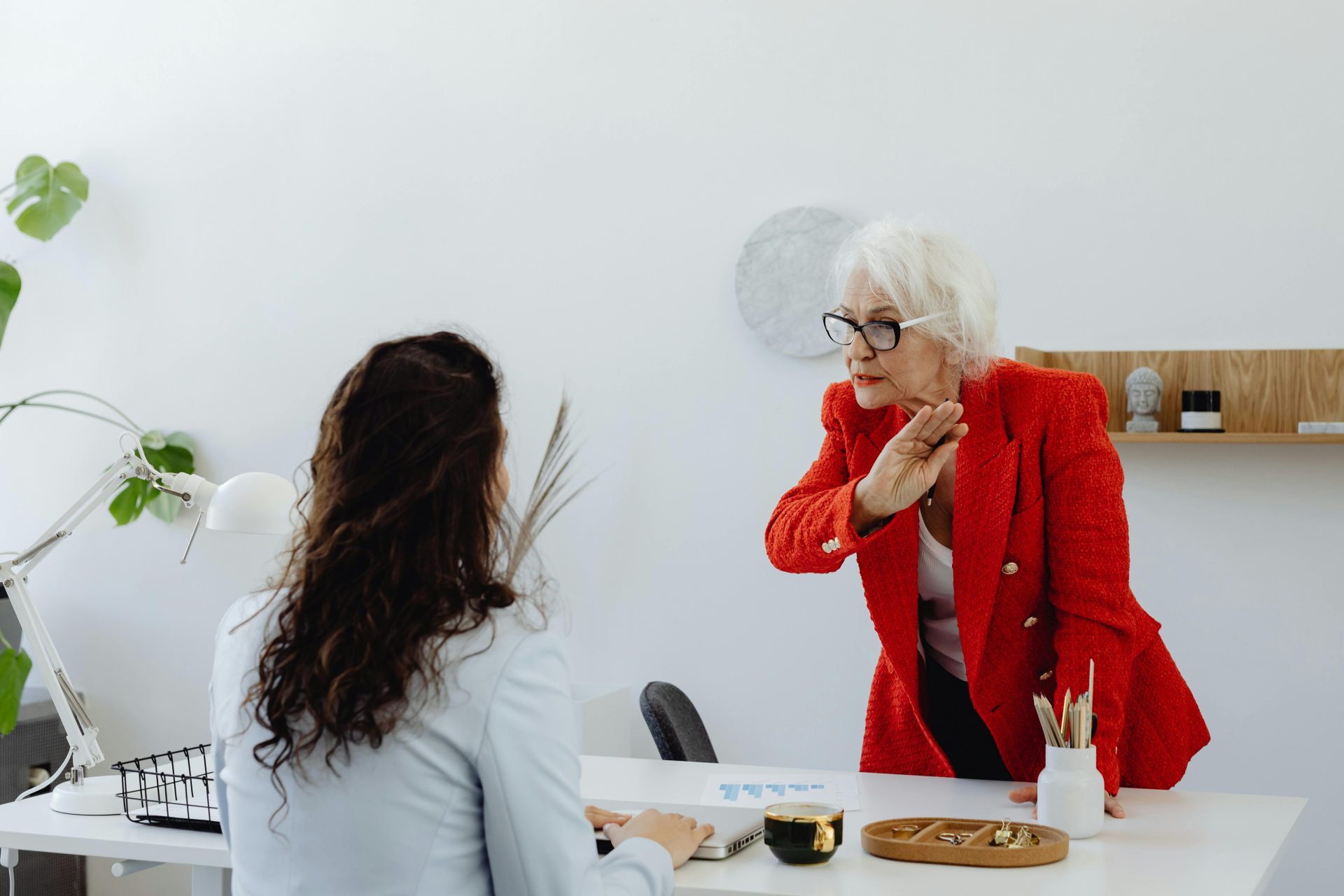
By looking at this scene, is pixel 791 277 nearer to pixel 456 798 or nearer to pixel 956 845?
pixel 956 845

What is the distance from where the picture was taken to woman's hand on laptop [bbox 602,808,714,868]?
1479 millimetres

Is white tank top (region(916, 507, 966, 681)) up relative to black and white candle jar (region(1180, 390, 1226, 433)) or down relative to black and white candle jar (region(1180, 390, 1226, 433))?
down

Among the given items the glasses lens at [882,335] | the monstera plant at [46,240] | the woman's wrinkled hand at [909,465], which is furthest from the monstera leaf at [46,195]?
the woman's wrinkled hand at [909,465]

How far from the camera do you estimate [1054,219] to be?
123 inches

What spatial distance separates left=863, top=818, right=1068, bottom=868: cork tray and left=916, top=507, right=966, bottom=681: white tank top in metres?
0.40

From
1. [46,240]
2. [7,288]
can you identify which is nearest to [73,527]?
[7,288]

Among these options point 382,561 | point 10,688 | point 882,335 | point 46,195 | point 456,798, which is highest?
point 46,195

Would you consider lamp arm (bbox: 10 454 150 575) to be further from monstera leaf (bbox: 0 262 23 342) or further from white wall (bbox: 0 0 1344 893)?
monstera leaf (bbox: 0 262 23 342)

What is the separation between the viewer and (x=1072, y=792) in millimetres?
1583

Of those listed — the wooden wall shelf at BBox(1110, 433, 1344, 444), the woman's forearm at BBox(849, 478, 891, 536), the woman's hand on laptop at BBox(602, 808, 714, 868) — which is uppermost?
the woman's forearm at BBox(849, 478, 891, 536)

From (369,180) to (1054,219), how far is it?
1.93 m

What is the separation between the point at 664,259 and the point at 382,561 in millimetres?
2430

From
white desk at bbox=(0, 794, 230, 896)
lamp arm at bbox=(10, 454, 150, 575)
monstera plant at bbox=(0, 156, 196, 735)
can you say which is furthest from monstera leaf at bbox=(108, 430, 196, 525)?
white desk at bbox=(0, 794, 230, 896)

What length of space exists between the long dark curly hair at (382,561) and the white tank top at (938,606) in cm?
95
